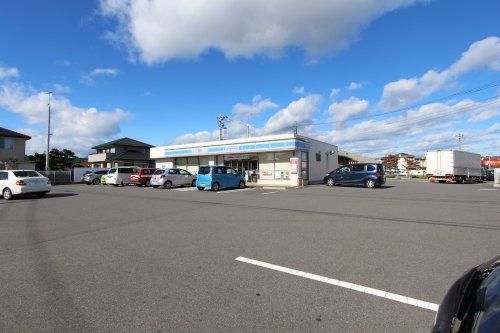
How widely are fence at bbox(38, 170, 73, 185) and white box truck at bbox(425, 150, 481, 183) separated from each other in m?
38.8

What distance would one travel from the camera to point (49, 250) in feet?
19.2

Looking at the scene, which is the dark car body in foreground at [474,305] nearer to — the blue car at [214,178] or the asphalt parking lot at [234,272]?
the asphalt parking lot at [234,272]

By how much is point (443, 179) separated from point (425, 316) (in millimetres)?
30855

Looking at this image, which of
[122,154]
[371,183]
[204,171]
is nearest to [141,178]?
[204,171]

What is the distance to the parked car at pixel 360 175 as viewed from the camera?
74.1ft

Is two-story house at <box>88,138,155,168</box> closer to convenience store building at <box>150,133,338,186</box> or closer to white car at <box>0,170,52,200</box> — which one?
convenience store building at <box>150,133,338,186</box>

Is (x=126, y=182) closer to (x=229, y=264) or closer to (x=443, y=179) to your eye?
(x=229, y=264)

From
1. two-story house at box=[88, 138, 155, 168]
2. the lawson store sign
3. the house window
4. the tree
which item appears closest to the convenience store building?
the lawson store sign

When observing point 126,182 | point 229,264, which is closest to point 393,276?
point 229,264

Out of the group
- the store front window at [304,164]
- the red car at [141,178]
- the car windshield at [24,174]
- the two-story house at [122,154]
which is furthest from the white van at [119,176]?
the two-story house at [122,154]

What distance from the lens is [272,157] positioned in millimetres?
27750

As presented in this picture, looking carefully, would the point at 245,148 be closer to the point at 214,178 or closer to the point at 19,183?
the point at 214,178

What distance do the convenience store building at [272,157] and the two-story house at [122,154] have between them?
19.9m

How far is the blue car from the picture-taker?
2106 cm
